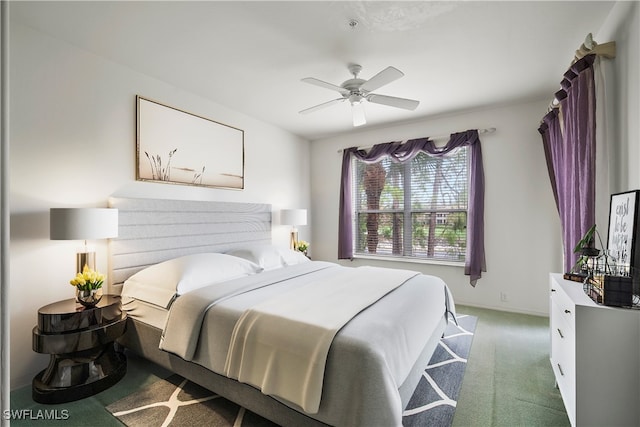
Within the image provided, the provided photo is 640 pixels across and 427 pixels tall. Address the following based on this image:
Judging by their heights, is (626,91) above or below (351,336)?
above

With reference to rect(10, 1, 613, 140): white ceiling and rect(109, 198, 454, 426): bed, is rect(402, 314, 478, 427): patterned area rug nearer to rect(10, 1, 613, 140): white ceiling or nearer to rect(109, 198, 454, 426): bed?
rect(109, 198, 454, 426): bed

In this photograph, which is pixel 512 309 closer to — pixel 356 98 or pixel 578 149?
pixel 578 149

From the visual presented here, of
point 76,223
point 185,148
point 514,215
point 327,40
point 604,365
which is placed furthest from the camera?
point 514,215

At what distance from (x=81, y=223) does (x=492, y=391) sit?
10.3 feet

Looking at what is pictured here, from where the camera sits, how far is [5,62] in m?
0.64

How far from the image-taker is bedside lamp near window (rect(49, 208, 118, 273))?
2.04 meters

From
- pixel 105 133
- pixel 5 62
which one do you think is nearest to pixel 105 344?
pixel 105 133

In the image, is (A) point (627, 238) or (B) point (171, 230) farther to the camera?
(B) point (171, 230)

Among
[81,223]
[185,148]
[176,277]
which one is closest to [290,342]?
[176,277]

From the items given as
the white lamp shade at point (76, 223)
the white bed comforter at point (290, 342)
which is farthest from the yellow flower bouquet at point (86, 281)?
the white bed comforter at point (290, 342)

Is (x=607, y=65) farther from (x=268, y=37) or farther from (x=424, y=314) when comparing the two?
(x=268, y=37)

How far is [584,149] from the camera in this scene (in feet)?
6.91

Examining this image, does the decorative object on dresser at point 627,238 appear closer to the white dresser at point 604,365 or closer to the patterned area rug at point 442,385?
the white dresser at point 604,365

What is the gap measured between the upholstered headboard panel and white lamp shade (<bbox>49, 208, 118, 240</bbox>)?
42 cm
